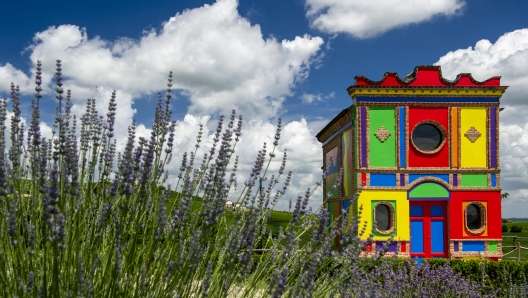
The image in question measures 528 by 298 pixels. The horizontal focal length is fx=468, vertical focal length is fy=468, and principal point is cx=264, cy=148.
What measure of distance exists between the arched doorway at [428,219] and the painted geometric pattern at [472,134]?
1.53 meters

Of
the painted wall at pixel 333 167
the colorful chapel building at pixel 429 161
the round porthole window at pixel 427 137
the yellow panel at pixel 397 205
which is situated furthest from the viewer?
the painted wall at pixel 333 167

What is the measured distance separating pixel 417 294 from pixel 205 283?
4.31 m

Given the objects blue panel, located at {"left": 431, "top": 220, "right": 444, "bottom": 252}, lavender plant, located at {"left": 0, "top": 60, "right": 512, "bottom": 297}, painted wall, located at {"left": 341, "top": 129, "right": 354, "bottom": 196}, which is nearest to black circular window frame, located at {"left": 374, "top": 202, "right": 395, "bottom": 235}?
painted wall, located at {"left": 341, "top": 129, "right": 354, "bottom": 196}

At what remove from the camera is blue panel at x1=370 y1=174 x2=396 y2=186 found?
12.0 metres

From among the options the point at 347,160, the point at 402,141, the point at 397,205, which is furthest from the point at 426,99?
the point at 397,205

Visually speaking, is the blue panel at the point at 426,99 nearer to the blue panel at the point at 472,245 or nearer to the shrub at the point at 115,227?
the blue panel at the point at 472,245

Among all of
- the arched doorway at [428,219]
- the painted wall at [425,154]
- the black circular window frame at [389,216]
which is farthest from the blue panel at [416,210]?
the painted wall at [425,154]

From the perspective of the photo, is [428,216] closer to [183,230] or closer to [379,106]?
[379,106]

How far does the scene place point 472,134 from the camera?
1245cm

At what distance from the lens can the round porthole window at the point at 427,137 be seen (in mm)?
12383

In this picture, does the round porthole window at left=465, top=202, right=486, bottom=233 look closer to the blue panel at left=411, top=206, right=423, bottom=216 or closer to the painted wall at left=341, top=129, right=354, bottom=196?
the blue panel at left=411, top=206, right=423, bottom=216

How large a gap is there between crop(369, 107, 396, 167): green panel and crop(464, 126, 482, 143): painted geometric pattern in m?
2.06

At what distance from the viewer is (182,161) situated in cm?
349

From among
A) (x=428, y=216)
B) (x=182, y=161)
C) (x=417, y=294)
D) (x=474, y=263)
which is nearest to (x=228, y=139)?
(x=182, y=161)
